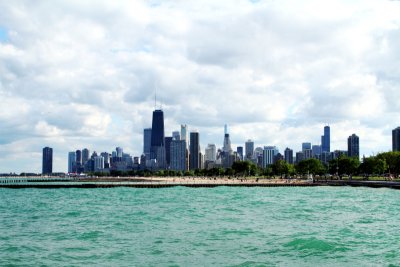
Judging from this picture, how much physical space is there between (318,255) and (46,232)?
2318 centimetres

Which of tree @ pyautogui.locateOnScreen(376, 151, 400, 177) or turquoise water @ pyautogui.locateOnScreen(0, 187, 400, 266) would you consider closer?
turquoise water @ pyautogui.locateOnScreen(0, 187, 400, 266)

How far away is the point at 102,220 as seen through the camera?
52.3 m

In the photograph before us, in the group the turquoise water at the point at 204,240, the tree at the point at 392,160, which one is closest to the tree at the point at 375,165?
the tree at the point at 392,160

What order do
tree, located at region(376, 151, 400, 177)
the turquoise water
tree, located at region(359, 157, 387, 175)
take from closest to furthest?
1. the turquoise water
2. tree, located at region(359, 157, 387, 175)
3. tree, located at region(376, 151, 400, 177)

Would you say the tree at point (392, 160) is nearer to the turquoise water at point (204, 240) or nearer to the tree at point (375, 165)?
the tree at point (375, 165)

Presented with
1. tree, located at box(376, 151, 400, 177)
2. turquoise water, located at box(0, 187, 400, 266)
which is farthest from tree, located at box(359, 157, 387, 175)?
turquoise water, located at box(0, 187, 400, 266)

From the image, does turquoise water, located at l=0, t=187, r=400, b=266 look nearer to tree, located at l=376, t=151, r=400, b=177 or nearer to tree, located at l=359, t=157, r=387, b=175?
tree, located at l=359, t=157, r=387, b=175

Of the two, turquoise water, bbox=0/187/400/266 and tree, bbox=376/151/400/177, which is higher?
tree, bbox=376/151/400/177

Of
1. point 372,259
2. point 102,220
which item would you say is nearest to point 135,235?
point 102,220

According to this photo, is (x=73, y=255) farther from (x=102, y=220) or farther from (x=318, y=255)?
(x=102, y=220)

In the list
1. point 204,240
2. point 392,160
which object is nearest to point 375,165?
point 392,160

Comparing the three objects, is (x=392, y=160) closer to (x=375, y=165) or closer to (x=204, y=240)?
(x=375, y=165)

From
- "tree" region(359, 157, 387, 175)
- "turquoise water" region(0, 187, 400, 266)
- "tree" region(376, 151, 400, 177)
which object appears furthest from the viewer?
"tree" region(376, 151, 400, 177)

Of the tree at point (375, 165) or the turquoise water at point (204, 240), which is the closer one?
the turquoise water at point (204, 240)
